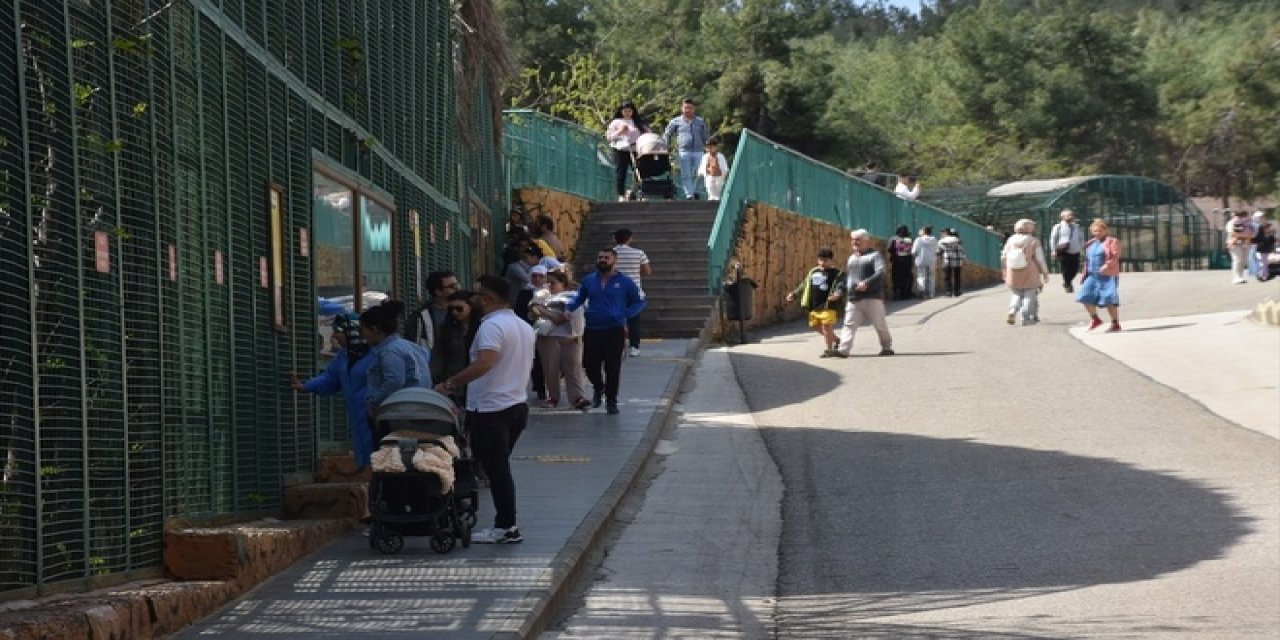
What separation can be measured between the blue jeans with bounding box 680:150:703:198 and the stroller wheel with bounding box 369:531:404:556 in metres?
23.5

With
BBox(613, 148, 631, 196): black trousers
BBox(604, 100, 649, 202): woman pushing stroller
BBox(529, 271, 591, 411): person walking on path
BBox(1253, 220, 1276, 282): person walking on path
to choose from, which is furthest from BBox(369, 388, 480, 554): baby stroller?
BBox(1253, 220, 1276, 282): person walking on path

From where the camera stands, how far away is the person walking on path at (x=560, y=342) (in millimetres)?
20891

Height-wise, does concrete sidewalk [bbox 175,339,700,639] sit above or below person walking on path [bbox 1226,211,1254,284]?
below

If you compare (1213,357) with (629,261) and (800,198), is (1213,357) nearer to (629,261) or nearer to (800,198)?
(629,261)

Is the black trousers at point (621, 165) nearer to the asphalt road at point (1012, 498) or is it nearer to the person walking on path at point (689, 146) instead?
the person walking on path at point (689, 146)

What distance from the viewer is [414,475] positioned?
12.3m

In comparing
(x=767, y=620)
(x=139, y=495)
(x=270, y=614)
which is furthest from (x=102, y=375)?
(x=767, y=620)

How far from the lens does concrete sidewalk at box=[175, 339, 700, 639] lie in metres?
9.88

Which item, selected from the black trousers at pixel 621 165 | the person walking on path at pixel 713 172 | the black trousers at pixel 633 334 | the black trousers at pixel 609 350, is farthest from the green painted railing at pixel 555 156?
the black trousers at pixel 609 350

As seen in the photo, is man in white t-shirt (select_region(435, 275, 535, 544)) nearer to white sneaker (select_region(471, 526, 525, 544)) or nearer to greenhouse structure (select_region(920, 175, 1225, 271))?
white sneaker (select_region(471, 526, 525, 544))

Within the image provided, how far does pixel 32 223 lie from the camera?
875cm

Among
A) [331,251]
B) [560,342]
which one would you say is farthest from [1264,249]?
[331,251]

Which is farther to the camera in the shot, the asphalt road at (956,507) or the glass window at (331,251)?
the glass window at (331,251)

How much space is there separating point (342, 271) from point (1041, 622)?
21.6ft
